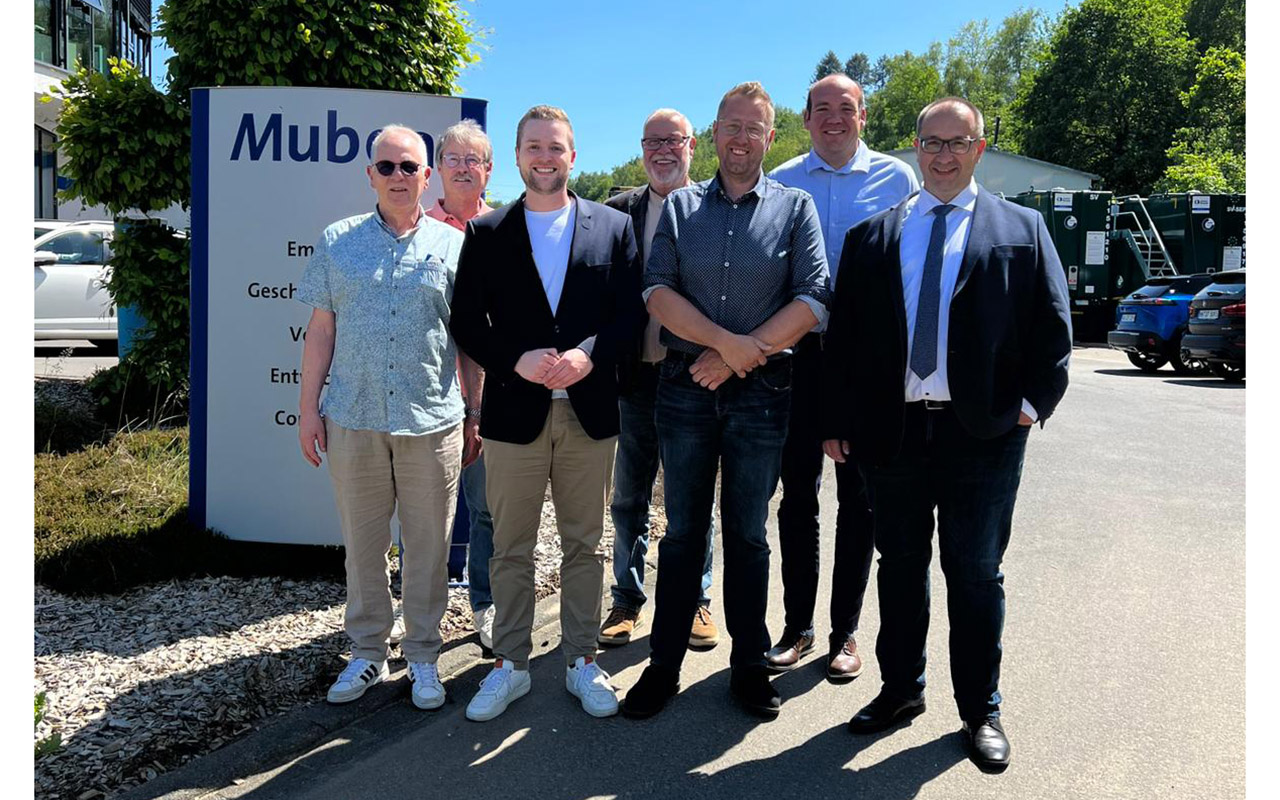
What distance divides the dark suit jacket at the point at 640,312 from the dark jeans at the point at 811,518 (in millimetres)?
642

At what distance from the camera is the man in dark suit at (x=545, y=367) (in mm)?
3916

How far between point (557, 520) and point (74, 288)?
1249 centimetres

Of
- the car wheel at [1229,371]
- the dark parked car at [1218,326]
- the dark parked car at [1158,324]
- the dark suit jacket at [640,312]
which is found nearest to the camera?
the dark suit jacket at [640,312]

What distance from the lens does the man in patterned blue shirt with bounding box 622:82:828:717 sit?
152 inches

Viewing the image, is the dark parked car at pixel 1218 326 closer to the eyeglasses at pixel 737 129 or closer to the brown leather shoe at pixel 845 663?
the brown leather shoe at pixel 845 663

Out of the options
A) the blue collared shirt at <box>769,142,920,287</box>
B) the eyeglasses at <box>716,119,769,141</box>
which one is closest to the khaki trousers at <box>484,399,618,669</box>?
the eyeglasses at <box>716,119,769,141</box>

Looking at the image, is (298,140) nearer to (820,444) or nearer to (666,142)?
(666,142)

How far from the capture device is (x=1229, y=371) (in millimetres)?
16375

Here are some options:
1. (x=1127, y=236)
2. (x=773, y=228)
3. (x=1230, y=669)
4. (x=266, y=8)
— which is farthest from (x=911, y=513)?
(x=1127, y=236)

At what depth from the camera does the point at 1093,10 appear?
2008 inches

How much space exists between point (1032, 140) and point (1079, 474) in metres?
50.9

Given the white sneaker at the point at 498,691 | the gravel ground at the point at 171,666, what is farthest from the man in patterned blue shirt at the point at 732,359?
the gravel ground at the point at 171,666

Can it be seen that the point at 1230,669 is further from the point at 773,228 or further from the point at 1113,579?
the point at 773,228

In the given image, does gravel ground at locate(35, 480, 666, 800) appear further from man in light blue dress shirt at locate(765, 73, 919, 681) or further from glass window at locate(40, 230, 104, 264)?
glass window at locate(40, 230, 104, 264)
